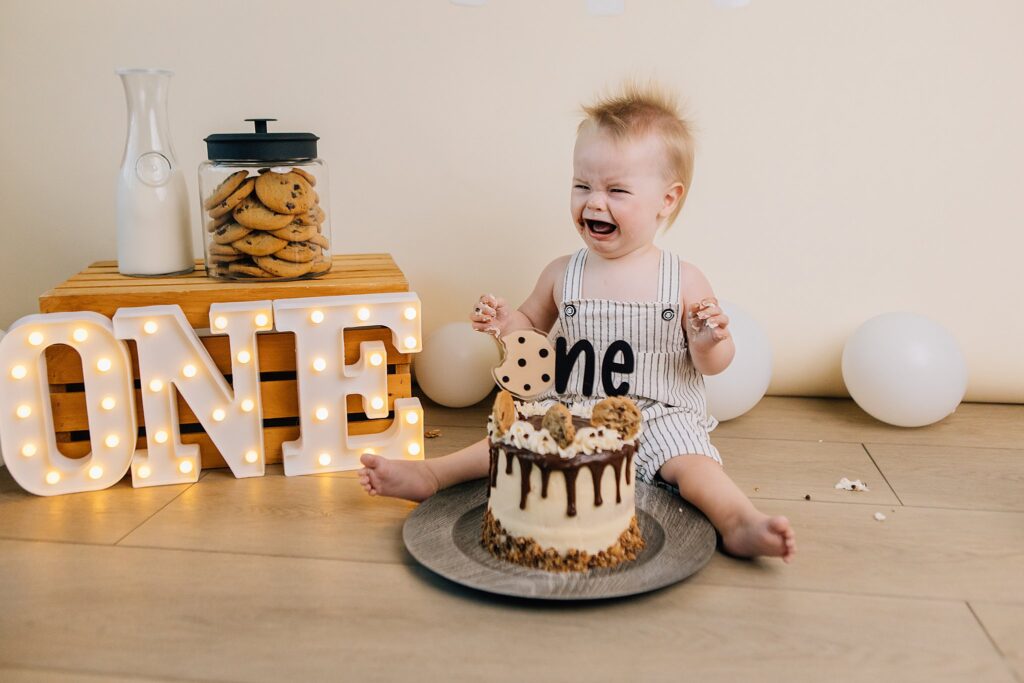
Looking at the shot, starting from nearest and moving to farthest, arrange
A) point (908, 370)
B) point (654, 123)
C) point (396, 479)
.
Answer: point (396, 479) → point (654, 123) → point (908, 370)

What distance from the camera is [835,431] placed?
1752 millimetres

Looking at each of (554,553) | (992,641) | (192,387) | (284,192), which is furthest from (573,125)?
(992,641)

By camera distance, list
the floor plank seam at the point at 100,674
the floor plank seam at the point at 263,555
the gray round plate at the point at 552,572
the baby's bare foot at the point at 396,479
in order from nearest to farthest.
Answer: the floor plank seam at the point at 100,674 → the gray round plate at the point at 552,572 → the floor plank seam at the point at 263,555 → the baby's bare foot at the point at 396,479

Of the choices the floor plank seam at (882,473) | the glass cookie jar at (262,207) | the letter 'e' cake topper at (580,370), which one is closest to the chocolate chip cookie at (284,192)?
the glass cookie jar at (262,207)

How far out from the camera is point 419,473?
1356 mm

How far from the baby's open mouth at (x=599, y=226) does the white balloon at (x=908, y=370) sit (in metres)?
0.61

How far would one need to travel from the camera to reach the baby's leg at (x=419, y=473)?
1328 millimetres

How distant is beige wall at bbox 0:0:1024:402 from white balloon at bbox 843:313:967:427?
0.17m

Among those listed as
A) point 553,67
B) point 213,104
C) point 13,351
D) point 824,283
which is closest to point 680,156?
point 553,67

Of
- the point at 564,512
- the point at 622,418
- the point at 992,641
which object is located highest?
the point at 622,418

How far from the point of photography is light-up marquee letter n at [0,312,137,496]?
4.51ft

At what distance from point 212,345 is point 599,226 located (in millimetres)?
682

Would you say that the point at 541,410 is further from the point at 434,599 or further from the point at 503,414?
the point at 434,599

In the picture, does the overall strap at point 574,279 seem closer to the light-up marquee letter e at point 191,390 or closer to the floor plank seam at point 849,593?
the light-up marquee letter e at point 191,390
